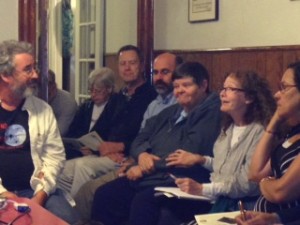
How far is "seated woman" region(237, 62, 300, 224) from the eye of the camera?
2.27m

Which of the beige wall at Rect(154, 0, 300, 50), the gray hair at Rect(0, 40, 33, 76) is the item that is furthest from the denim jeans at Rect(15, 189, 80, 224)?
the beige wall at Rect(154, 0, 300, 50)

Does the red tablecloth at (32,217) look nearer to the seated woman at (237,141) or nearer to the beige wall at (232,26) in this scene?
the seated woman at (237,141)

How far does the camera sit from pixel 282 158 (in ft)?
7.90

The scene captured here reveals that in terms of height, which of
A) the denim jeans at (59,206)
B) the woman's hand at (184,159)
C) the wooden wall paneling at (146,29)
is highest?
the wooden wall paneling at (146,29)

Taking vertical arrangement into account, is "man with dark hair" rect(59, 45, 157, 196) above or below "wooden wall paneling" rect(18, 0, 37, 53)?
below

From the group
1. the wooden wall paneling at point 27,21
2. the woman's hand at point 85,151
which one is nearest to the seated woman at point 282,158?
the woman's hand at point 85,151

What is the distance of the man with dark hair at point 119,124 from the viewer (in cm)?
365

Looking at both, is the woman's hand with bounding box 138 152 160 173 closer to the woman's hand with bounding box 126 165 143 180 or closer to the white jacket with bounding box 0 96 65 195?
the woman's hand with bounding box 126 165 143 180

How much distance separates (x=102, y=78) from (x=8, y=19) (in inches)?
27.6

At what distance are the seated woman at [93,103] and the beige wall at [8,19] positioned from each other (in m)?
0.57

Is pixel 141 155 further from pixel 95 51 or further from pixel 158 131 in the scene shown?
pixel 95 51

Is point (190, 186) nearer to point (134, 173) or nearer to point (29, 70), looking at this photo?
point (134, 173)

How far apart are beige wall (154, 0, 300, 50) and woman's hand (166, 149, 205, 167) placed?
81cm

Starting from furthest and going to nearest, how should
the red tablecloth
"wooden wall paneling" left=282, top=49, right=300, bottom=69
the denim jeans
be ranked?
"wooden wall paneling" left=282, top=49, right=300, bottom=69
the denim jeans
the red tablecloth
